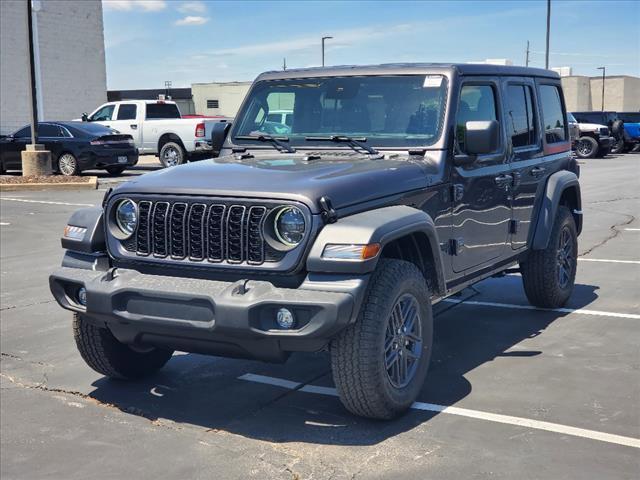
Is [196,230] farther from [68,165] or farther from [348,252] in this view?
[68,165]

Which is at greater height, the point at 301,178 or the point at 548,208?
the point at 301,178

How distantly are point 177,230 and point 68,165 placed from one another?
17836 mm

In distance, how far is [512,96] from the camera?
646 cm

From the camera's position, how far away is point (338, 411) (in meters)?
4.82

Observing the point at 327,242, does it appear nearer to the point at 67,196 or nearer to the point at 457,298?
the point at 457,298

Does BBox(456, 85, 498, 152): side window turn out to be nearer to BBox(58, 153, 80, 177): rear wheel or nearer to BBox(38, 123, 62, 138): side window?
BBox(58, 153, 80, 177): rear wheel

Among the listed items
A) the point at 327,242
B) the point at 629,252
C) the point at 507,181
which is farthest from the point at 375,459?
the point at 629,252

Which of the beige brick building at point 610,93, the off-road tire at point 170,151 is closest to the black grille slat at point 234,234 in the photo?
the off-road tire at point 170,151

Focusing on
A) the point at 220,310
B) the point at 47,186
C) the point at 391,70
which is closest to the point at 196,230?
the point at 220,310

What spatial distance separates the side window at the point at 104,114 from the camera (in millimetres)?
25016

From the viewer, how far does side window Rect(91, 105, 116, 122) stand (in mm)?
25016

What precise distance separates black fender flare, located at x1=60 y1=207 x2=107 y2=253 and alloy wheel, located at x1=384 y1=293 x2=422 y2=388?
1714mm

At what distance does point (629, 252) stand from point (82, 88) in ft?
92.7

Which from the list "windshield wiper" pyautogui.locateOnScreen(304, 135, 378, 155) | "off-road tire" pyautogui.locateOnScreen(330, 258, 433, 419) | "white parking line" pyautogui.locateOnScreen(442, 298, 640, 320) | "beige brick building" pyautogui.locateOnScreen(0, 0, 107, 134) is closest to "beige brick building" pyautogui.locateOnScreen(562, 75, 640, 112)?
"beige brick building" pyautogui.locateOnScreen(0, 0, 107, 134)
